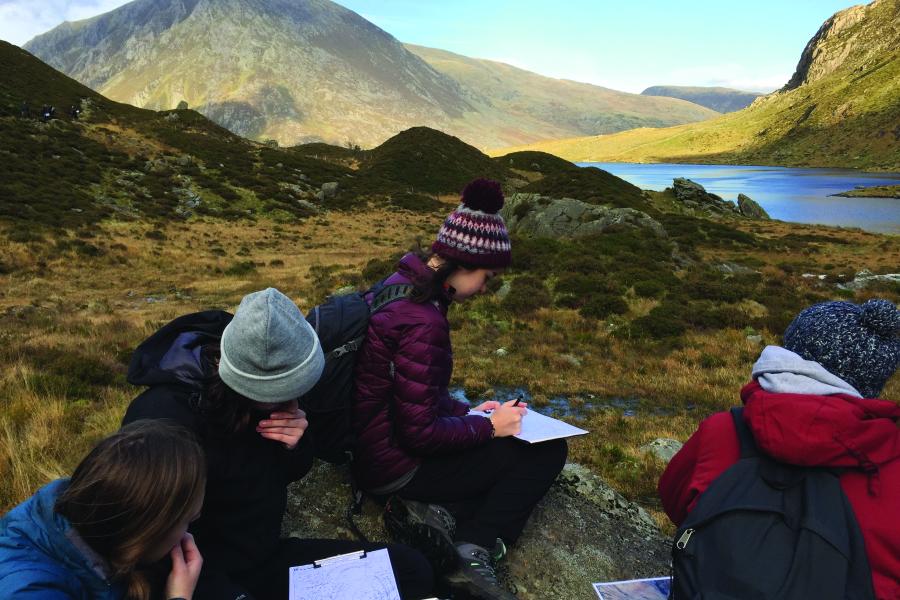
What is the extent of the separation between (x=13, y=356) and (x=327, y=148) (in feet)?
239

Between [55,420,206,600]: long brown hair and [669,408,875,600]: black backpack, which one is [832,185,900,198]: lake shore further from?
[55,420,206,600]: long brown hair

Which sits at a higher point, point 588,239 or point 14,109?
point 14,109

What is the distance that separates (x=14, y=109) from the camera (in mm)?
34688

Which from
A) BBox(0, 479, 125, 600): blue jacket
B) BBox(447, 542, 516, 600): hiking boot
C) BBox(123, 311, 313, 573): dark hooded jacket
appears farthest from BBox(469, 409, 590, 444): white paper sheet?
BBox(0, 479, 125, 600): blue jacket

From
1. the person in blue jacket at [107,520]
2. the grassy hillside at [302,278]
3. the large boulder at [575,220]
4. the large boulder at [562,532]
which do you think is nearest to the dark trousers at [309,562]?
the large boulder at [562,532]

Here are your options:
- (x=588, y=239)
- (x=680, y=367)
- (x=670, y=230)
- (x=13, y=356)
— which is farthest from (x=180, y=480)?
(x=670, y=230)

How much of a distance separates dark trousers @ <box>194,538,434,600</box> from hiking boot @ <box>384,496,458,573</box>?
16cm

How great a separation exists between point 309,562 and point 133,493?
1.42m

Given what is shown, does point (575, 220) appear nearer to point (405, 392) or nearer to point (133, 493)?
point (405, 392)

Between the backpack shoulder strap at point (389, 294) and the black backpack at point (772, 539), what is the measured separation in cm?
186

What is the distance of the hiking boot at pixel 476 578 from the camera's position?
9.27ft

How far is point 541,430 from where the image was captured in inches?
141

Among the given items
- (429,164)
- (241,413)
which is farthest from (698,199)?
(241,413)

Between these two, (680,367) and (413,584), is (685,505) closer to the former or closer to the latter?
(413,584)
